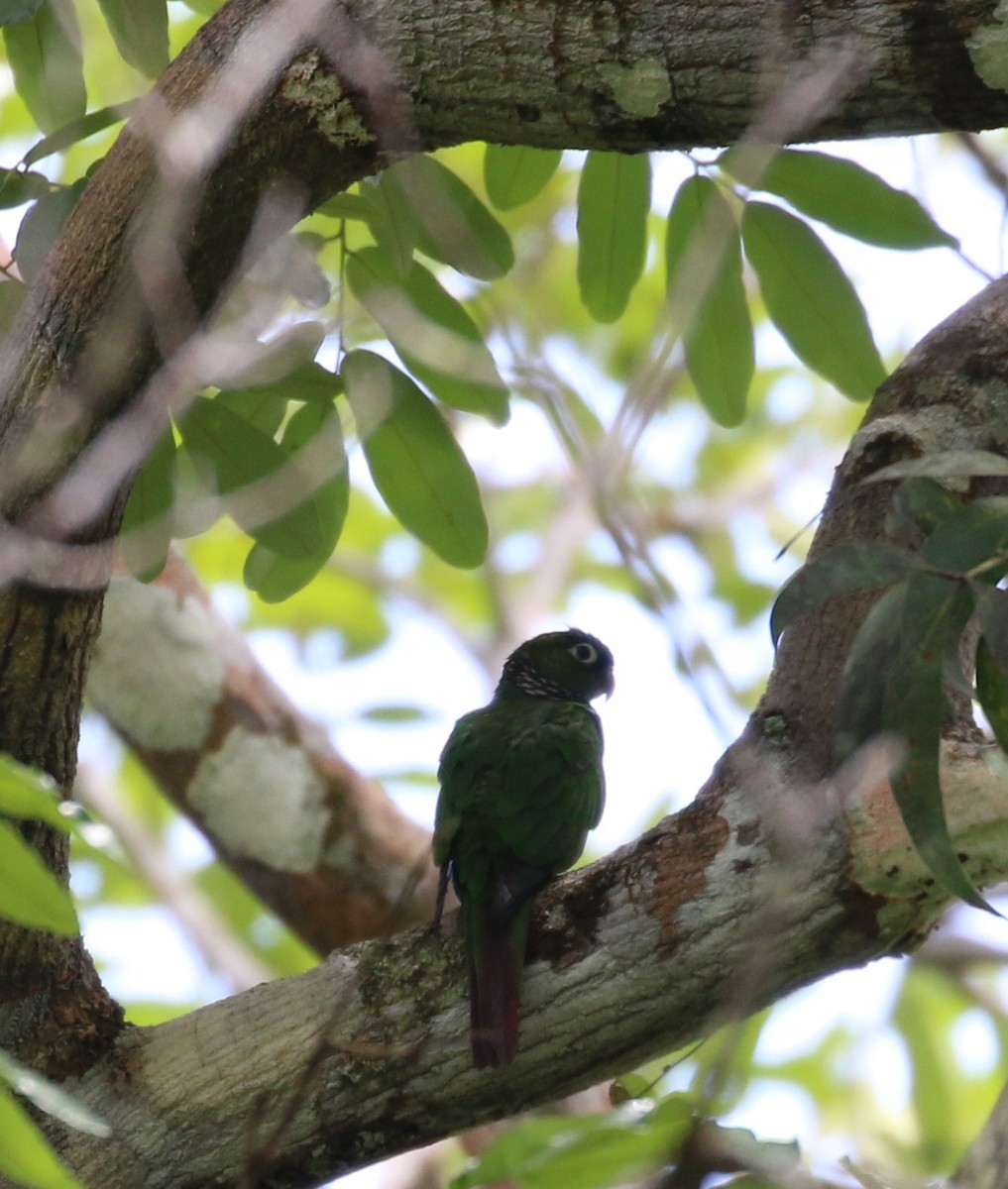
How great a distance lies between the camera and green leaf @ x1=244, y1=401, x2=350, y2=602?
3082 mm

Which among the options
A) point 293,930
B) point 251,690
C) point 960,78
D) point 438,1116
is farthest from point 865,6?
point 293,930

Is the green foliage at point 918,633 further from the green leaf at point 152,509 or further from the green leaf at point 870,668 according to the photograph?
the green leaf at point 152,509

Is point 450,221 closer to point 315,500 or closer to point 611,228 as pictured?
point 611,228

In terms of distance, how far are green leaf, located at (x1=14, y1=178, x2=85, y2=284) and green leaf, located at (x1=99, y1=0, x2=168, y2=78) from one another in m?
0.35

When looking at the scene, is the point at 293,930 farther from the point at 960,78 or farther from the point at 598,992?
the point at 960,78

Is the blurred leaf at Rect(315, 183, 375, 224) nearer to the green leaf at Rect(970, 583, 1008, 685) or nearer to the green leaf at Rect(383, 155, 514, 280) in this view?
the green leaf at Rect(383, 155, 514, 280)

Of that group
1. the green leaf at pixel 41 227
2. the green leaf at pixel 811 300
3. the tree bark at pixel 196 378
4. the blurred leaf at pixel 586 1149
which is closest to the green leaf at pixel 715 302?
the green leaf at pixel 811 300

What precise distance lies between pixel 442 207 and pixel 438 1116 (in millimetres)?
1751

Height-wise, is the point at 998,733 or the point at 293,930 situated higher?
the point at 293,930

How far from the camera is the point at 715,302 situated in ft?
10.5

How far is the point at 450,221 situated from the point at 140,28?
733 millimetres

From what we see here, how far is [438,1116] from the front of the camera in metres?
2.48

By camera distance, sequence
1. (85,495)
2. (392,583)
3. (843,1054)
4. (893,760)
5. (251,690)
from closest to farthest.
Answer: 1. (893,760)
2. (85,495)
3. (251,690)
4. (843,1054)
5. (392,583)

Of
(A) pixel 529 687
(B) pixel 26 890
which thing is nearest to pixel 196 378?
(B) pixel 26 890
